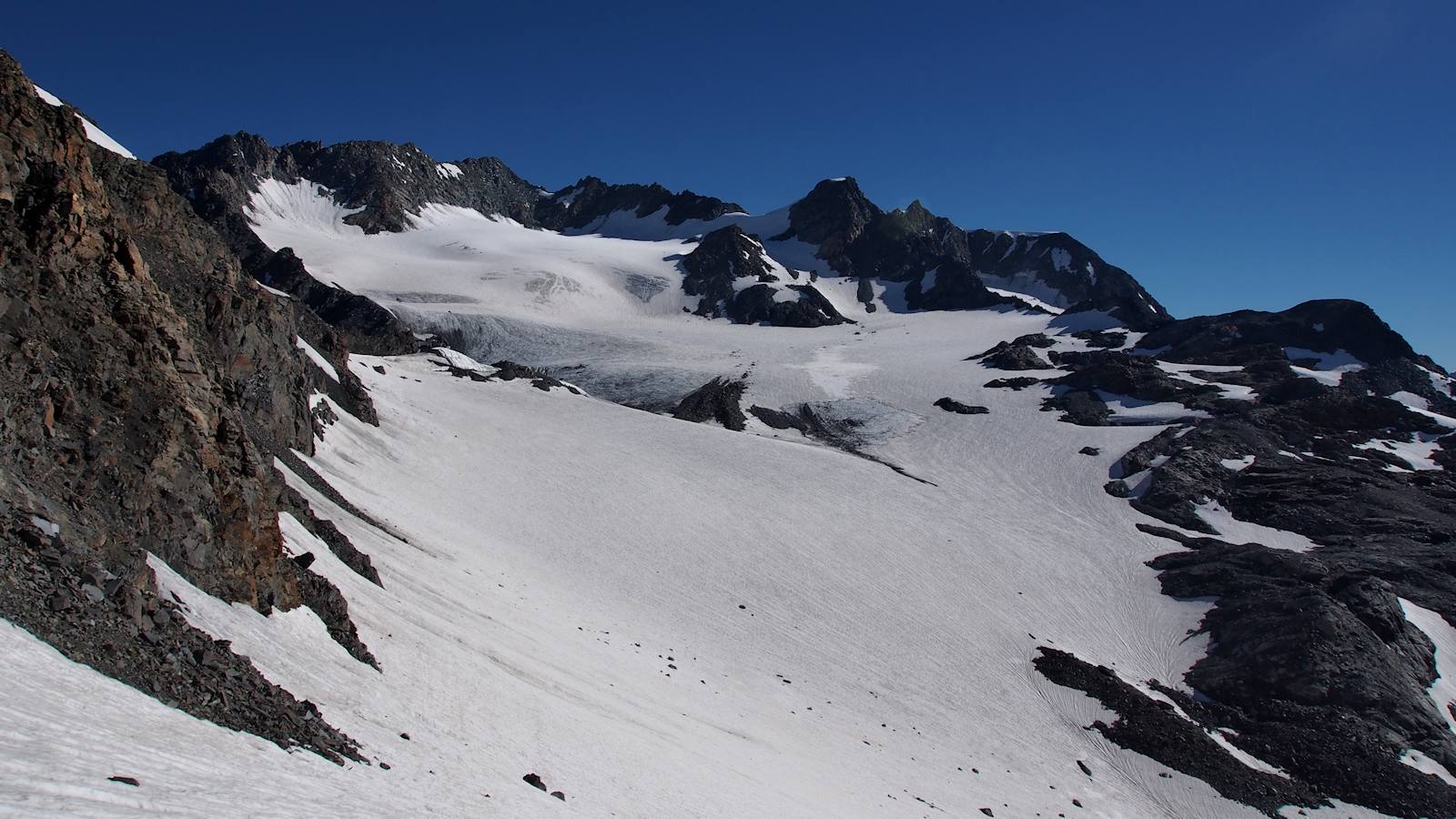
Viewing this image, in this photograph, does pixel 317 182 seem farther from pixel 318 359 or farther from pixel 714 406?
pixel 318 359

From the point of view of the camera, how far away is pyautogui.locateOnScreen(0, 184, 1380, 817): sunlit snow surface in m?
10.7

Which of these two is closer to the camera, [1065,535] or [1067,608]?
[1067,608]

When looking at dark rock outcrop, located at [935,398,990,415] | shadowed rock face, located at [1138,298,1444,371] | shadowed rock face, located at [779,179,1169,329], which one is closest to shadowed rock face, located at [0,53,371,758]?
dark rock outcrop, located at [935,398,990,415]

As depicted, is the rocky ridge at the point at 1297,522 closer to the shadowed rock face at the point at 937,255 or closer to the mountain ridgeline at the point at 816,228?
the mountain ridgeline at the point at 816,228

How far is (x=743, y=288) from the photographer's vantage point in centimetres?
13262

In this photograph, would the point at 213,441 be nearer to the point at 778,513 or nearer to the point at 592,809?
the point at 592,809

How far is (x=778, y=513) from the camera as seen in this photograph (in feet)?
153

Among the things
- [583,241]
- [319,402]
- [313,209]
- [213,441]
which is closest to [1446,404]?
[319,402]

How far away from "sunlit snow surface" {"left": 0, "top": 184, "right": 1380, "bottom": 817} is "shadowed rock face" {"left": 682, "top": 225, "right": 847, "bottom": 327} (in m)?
43.7

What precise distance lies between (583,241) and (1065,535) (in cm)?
12524

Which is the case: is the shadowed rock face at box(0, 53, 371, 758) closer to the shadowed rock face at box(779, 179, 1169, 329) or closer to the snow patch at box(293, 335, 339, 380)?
the snow patch at box(293, 335, 339, 380)

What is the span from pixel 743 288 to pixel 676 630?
105148mm

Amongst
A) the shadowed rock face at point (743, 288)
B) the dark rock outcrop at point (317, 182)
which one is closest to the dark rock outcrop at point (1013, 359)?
the shadowed rock face at point (743, 288)

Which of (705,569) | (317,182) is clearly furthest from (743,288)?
(705,569)
